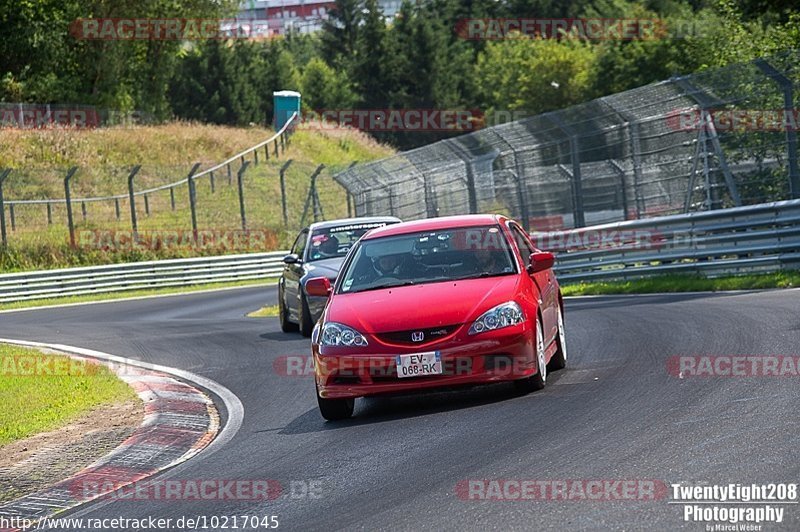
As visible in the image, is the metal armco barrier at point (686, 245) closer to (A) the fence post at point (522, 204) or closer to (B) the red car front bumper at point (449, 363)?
(A) the fence post at point (522, 204)

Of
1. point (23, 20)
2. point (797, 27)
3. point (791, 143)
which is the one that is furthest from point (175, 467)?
point (23, 20)

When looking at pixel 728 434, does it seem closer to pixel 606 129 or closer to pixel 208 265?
pixel 606 129

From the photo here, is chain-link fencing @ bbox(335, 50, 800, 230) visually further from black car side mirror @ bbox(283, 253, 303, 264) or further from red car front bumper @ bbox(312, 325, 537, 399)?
red car front bumper @ bbox(312, 325, 537, 399)

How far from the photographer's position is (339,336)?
9422 millimetres

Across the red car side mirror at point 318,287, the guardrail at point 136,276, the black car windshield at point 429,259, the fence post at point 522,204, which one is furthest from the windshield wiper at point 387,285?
the guardrail at point 136,276

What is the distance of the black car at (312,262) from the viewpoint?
16.3m

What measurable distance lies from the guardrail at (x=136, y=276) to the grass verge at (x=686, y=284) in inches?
625

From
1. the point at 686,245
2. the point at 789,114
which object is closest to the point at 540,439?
the point at 789,114

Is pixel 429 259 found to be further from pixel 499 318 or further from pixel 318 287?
pixel 499 318

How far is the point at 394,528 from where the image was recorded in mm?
5867

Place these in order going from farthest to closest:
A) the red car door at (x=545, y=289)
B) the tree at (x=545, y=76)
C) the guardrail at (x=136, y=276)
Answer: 1. the tree at (x=545, y=76)
2. the guardrail at (x=136, y=276)
3. the red car door at (x=545, y=289)

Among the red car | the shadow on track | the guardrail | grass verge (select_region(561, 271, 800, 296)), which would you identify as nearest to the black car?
grass verge (select_region(561, 271, 800, 296))

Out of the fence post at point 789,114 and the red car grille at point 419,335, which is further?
the fence post at point 789,114

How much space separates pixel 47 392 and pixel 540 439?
21.4 ft
